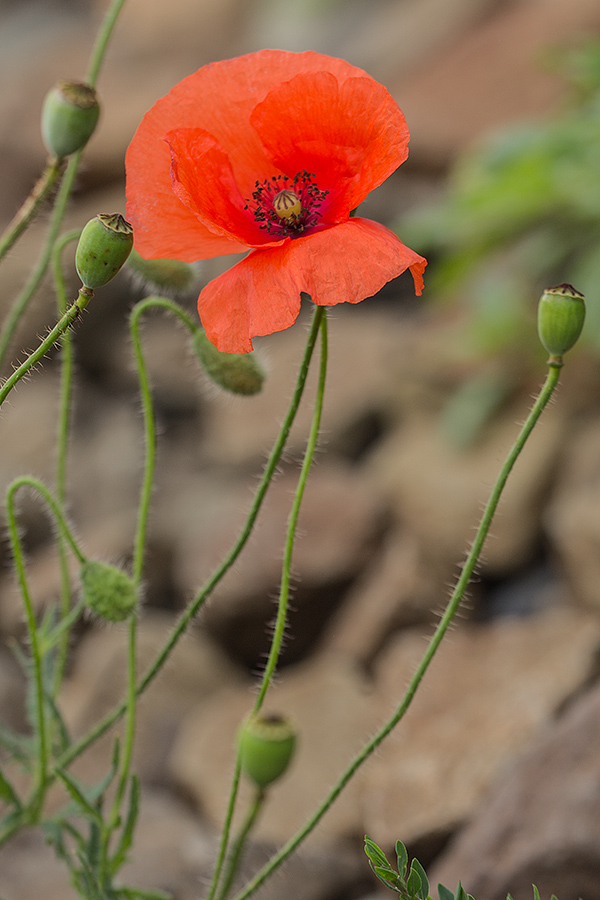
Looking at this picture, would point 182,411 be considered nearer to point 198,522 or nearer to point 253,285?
point 198,522

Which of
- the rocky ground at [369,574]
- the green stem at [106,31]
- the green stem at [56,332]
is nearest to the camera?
the green stem at [56,332]

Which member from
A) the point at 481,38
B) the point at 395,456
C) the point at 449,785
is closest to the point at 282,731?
the point at 449,785

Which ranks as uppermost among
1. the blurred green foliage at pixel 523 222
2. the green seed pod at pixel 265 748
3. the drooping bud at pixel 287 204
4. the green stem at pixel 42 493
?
the blurred green foliage at pixel 523 222

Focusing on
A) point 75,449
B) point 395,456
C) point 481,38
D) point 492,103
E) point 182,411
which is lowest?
point 75,449

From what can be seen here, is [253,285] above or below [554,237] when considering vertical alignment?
below

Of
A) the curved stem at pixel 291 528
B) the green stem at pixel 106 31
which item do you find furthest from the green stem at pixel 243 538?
the green stem at pixel 106 31

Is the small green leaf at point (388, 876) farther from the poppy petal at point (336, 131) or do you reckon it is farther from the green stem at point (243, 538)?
the poppy petal at point (336, 131)

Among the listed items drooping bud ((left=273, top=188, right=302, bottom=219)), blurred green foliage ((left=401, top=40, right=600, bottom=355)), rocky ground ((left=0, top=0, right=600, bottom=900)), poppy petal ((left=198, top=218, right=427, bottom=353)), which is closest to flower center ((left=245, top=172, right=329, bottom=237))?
drooping bud ((left=273, top=188, right=302, bottom=219))
